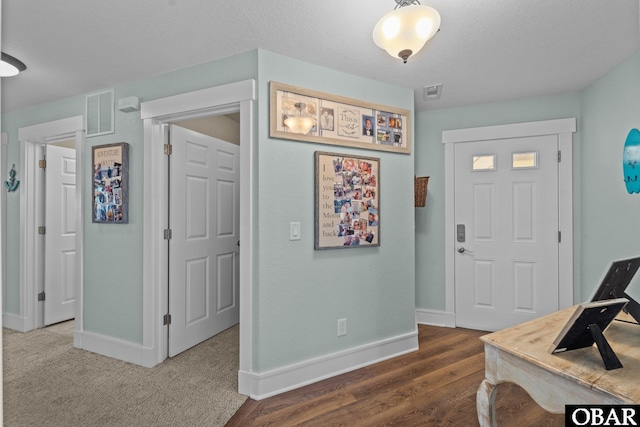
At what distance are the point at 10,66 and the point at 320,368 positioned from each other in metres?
3.09

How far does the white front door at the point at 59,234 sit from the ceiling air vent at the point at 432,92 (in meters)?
3.82

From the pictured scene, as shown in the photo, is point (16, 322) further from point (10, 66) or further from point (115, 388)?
point (10, 66)

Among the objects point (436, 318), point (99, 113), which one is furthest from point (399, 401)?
point (99, 113)

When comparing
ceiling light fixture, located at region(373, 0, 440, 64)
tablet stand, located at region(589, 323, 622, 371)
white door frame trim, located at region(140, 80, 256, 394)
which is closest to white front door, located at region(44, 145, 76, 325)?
white door frame trim, located at region(140, 80, 256, 394)

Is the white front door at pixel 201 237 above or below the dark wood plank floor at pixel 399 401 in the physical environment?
above

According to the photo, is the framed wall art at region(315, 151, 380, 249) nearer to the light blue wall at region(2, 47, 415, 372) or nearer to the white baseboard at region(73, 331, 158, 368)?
the light blue wall at region(2, 47, 415, 372)

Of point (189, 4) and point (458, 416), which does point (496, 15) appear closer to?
point (189, 4)

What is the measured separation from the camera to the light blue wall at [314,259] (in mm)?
2459

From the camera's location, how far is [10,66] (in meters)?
2.55

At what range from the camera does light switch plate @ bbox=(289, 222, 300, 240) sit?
255 centimetres

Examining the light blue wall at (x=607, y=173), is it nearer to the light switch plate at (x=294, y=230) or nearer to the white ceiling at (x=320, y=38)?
the white ceiling at (x=320, y=38)

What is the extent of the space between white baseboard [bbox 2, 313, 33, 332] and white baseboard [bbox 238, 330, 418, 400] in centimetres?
274

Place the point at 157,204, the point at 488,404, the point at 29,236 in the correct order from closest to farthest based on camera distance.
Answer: the point at 488,404 → the point at 157,204 → the point at 29,236

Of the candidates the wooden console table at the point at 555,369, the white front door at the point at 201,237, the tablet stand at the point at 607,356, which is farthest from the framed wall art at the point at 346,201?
the tablet stand at the point at 607,356
